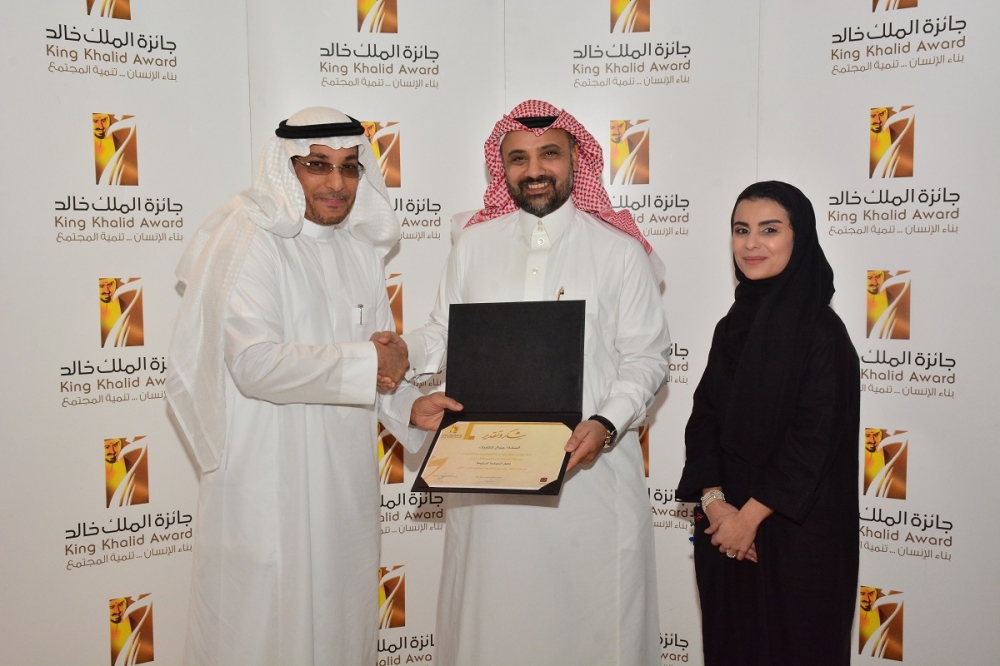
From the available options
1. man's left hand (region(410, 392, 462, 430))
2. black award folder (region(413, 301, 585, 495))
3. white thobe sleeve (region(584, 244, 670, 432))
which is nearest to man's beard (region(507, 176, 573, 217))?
white thobe sleeve (region(584, 244, 670, 432))

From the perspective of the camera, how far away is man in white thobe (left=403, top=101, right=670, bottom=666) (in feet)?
8.98

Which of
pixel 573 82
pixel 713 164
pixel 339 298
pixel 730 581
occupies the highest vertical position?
pixel 573 82

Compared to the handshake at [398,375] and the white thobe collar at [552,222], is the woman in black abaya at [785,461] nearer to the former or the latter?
the white thobe collar at [552,222]

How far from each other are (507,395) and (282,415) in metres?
0.84

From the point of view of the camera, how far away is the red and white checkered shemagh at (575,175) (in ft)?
→ 9.76

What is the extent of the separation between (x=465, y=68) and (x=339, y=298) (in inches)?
67.7

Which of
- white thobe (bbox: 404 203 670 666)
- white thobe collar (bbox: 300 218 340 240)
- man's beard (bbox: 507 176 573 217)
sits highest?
man's beard (bbox: 507 176 573 217)

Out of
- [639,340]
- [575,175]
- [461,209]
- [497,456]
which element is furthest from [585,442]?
→ [461,209]

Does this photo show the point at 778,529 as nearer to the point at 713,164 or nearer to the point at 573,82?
the point at 713,164

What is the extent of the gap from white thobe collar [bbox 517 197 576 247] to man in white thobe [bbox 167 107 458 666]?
0.71 meters

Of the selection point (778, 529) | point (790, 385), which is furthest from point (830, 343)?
point (778, 529)

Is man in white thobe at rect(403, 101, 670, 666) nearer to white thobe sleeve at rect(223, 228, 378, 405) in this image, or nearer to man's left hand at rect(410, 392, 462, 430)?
man's left hand at rect(410, 392, 462, 430)

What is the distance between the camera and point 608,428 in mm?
2598

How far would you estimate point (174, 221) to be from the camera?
3.69 meters
